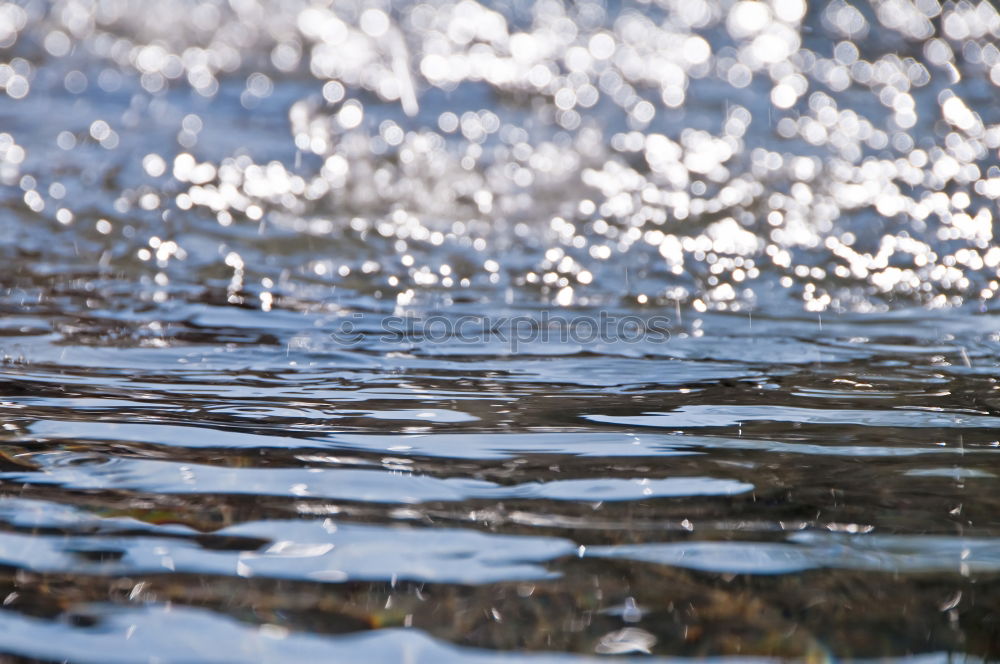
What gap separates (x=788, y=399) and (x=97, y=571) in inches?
66.0

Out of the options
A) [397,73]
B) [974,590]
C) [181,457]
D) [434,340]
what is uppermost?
[397,73]

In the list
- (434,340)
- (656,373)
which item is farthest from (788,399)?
(434,340)

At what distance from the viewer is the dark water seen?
159 cm

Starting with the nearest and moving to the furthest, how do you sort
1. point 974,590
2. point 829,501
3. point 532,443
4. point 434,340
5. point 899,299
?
1. point 974,590
2. point 829,501
3. point 532,443
4. point 434,340
5. point 899,299

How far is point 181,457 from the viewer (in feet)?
6.76

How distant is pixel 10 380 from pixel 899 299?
302 centimetres

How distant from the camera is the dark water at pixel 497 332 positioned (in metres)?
1.59

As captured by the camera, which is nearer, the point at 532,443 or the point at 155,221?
the point at 532,443

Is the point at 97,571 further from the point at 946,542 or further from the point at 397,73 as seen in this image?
the point at 397,73

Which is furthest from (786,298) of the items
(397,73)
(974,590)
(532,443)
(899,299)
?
(397,73)

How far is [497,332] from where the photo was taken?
11.0 ft

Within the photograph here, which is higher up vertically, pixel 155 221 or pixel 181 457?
pixel 155 221

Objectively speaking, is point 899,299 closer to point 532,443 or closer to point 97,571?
point 532,443

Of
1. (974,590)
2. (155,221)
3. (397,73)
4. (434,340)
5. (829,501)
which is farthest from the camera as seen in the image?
(397,73)
